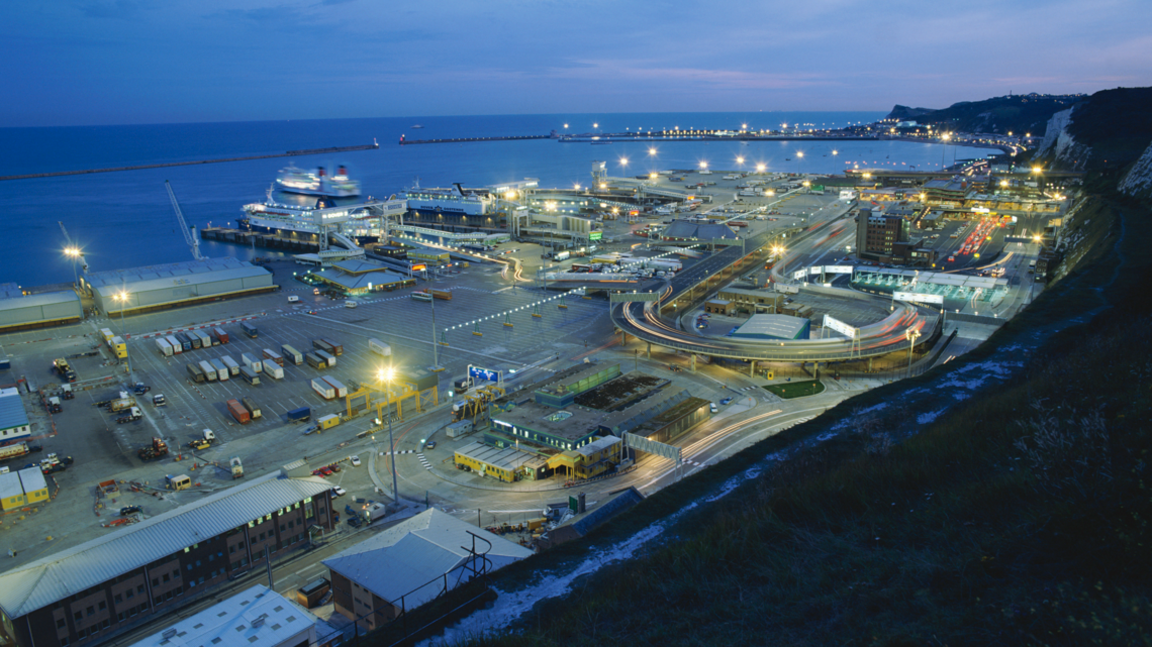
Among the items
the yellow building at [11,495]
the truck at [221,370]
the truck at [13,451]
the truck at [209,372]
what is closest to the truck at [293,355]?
the truck at [221,370]

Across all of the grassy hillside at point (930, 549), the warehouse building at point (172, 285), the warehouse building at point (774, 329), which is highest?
the grassy hillside at point (930, 549)

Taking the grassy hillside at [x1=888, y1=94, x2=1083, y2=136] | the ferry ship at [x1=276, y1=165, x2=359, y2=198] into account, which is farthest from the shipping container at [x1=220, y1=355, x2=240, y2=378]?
the grassy hillside at [x1=888, y1=94, x2=1083, y2=136]

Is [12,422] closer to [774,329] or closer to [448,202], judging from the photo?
[774,329]

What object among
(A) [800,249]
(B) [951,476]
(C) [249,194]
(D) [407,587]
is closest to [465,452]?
(D) [407,587]

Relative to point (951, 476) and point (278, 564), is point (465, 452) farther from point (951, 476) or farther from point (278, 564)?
point (951, 476)

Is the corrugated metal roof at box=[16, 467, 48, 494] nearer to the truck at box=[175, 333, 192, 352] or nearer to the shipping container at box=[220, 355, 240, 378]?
the shipping container at box=[220, 355, 240, 378]

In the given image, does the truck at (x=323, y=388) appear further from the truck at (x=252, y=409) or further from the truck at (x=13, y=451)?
the truck at (x=13, y=451)

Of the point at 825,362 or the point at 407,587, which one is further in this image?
the point at 825,362

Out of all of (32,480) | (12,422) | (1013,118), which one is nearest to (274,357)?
(12,422)
